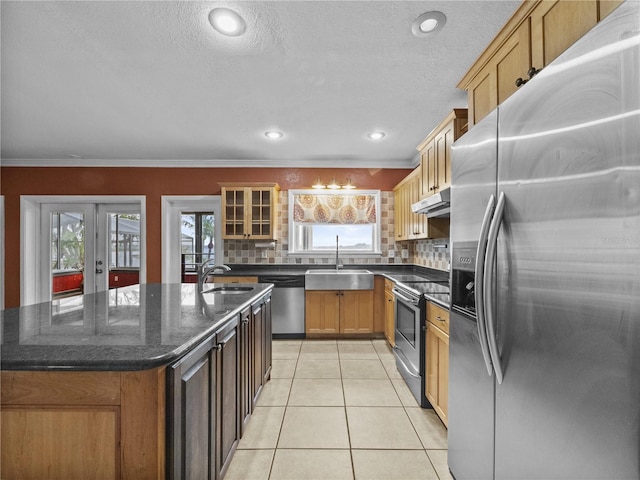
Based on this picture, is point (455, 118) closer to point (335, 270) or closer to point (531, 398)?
point (531, 398)

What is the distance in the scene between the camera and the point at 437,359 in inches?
85.0

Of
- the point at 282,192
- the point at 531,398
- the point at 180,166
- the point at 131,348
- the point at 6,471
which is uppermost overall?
the point at 180,166

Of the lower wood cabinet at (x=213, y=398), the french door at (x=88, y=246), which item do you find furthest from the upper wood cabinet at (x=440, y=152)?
the french door at (x=88, y=246)

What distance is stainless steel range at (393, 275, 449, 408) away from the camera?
2406 mm

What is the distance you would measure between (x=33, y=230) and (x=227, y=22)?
511cm

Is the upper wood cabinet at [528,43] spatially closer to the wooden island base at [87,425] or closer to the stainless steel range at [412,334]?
the stainless steel range at [412,334]

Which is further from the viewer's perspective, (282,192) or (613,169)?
(282,192)

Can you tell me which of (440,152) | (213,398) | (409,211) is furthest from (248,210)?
(213,398)

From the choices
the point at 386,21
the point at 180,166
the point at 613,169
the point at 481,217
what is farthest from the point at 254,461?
the point at 180,166

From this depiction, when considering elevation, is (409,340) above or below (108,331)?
below

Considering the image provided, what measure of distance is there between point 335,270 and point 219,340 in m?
3.37

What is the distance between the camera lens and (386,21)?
1843mm

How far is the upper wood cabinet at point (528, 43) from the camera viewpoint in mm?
1049

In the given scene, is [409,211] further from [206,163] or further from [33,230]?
[33,230]
